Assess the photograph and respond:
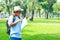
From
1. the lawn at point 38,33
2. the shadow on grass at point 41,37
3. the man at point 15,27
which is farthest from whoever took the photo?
the lawn at point 38,33

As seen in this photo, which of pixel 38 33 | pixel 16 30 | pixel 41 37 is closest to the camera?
pixel 16 30

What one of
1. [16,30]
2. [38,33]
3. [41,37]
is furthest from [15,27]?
[38,33]

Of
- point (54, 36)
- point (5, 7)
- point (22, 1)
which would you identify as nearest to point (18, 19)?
point (54, 36)

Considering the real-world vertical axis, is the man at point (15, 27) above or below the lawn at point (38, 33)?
above

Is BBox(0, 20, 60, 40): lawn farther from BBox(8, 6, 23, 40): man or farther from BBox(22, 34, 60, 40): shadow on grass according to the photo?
BBox(8, 6, 23, 40): man

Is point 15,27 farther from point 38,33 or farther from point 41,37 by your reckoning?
point 38,33

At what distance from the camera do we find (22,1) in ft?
37.7

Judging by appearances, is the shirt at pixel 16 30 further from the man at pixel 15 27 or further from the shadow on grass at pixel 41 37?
the shadow on grass at pixel 41 37

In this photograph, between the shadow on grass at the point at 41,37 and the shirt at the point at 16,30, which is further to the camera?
the shadow on grass at the point at 41,37

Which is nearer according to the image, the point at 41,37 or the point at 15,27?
the point at 15,27

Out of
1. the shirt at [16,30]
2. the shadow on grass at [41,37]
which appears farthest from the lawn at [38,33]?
the shirt at [16,30]

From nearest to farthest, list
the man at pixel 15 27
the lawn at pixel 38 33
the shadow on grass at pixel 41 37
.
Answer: the man at pixel 15 27 → the shadow on grass at pixel 41 37 → the lawn at pixel 38 33

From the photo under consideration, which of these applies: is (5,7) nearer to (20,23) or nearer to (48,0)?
(48,0)

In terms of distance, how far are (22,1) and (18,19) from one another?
7399 mm
